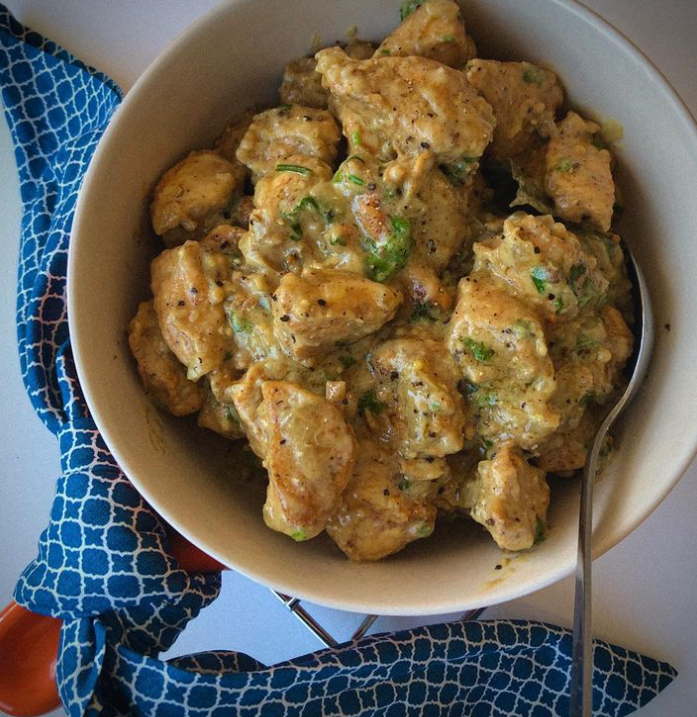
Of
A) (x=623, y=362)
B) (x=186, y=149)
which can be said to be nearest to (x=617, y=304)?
(x=623, y=362)

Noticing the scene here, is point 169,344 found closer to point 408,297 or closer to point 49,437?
point 408,297

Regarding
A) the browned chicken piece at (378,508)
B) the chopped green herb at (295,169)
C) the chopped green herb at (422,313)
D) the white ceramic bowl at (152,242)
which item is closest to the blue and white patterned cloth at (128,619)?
the white ceramic bowl at (152,242)

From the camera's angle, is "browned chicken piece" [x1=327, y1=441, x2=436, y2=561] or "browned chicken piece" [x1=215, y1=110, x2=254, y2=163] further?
"browned chicken piece" [x1=215, y1=110, x2=254, y2=163]

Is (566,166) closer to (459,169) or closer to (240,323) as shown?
(459,169)

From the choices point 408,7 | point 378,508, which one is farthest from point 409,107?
point 378,508

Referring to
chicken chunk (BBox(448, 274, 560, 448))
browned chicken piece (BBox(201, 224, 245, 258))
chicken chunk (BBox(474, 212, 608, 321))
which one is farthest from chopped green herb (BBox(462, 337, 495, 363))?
browned chicken piece (BBox(201, 224, 245, 258))

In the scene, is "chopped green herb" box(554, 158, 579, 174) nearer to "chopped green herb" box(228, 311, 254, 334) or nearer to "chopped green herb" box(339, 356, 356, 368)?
"chopped green herb" box(339, 356, 356, 368)
